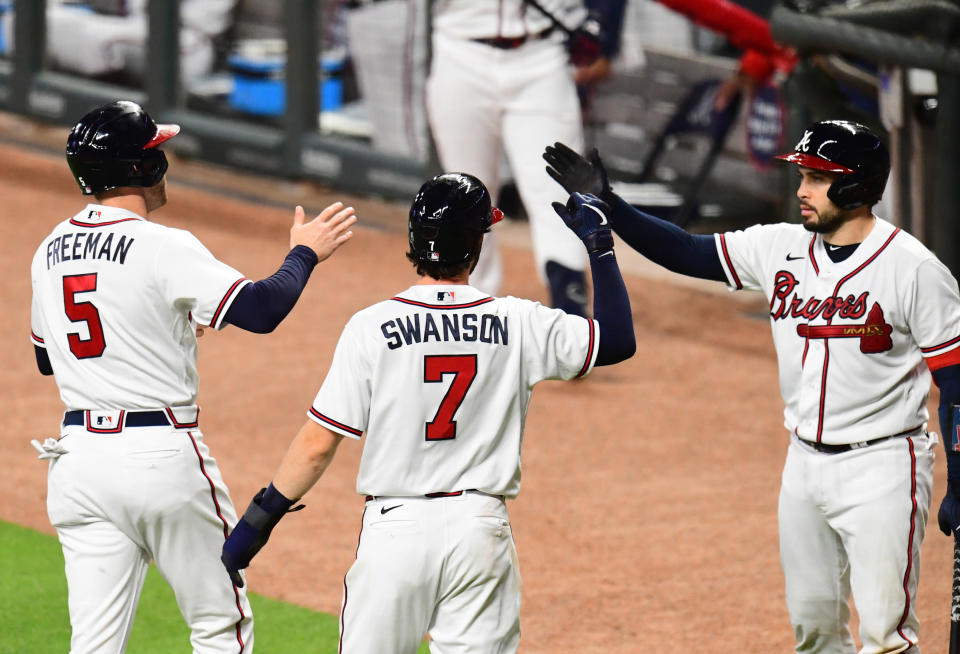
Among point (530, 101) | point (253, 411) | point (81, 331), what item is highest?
point (81, 331)

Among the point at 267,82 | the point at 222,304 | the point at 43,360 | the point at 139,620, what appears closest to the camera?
the point at 222,304

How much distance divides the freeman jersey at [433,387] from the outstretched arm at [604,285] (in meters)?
0.13

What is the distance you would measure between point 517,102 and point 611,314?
410 cm

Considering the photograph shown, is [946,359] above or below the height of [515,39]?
above

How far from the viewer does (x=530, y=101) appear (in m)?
7.29

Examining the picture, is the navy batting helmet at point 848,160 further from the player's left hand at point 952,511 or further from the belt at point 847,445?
the player's left hand at point 952,511

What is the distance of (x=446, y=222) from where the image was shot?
3.24 meters

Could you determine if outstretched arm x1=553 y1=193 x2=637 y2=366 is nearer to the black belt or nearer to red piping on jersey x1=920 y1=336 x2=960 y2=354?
red piping on jersey x1=920 y1=336 x2=960 y2=354

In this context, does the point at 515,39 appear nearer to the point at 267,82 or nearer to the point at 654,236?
the point at 654,236

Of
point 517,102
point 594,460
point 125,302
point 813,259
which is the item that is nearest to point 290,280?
point 125,302

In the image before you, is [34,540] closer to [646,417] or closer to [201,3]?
[646,417]

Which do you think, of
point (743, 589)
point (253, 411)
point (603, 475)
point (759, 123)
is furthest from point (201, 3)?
point (743, 589)

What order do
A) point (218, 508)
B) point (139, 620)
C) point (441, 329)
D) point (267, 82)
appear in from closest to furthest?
point (441, 329) → point (218, 508) → point (139, 620) → point (267, 82)

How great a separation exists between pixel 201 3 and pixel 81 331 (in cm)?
810
